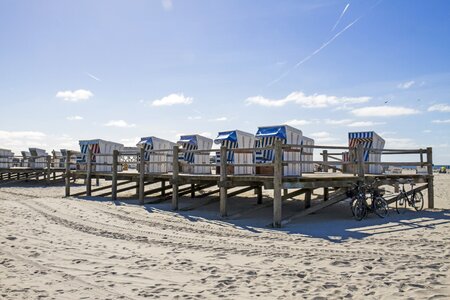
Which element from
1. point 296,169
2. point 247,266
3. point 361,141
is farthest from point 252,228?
point 361,141

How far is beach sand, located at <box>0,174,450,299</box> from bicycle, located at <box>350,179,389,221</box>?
12.0 inches

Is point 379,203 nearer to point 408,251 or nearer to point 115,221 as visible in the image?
point 408,251

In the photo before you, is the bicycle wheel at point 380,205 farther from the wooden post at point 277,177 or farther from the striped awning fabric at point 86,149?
the striped awning fabric at point 86,149

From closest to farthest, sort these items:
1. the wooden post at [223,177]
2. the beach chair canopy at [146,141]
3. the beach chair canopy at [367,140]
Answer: the wooden post at [223,177] → the beach chair canopy at [367,140] → the beach chair canopy at [146,141]

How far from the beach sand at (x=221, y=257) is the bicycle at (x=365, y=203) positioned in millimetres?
305

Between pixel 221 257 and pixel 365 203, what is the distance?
5.81 meters

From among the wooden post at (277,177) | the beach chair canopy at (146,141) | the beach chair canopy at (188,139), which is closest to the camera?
the wooden post at (277,177)

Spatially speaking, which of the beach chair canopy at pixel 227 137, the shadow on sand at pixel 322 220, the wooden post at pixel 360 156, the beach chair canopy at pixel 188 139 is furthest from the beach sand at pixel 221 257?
the beach chair canopy at pixel 188 139

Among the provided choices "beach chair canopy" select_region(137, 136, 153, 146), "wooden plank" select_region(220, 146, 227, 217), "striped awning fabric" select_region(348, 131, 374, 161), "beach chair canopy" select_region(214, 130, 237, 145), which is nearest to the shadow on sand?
"wooden plank" select_region(220, 146, 227, 217)

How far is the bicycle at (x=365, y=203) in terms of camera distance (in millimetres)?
10898

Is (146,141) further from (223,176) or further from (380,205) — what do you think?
(380,205)

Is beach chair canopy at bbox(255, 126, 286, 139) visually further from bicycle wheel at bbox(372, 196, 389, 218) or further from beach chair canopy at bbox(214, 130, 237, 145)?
bicycle wheel at bbox(372, 196, 389, 218)

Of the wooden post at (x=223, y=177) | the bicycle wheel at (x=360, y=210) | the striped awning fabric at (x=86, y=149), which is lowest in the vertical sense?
the bicycle wheel at (x=360, y=210)

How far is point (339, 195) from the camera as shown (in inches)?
456
